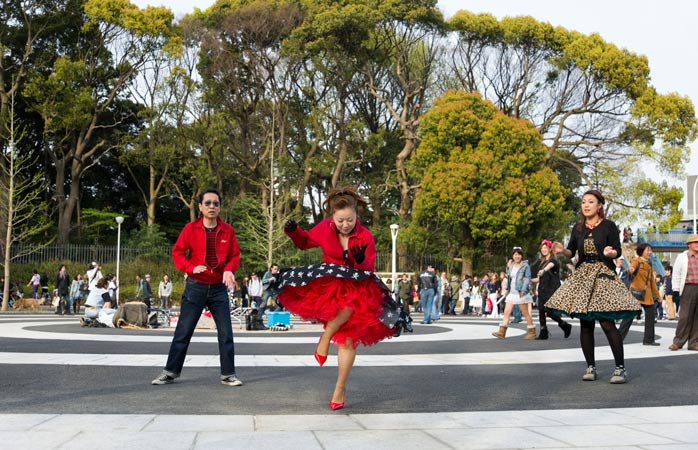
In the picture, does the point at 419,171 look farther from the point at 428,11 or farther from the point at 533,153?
the point at 428,11

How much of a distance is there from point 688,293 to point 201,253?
7710 mm

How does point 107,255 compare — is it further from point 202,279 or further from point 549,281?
point 202,279

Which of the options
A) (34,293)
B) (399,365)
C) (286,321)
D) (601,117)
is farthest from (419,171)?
(399,365)

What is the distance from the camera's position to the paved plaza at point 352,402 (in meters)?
4.44

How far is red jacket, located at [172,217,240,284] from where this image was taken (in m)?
7.16

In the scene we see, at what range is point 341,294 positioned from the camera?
19.0ft

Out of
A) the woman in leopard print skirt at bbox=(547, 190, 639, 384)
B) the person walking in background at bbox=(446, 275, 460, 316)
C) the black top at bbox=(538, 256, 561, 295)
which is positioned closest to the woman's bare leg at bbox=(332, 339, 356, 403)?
the woman in leopard print skirt at bbox=(547, 190, 639, 384)

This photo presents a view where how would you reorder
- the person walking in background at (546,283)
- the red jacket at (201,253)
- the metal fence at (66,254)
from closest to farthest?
1. the red jacket at (201,253)
2. the person walking in background at (546,283)
3. the metal fence at (66,254)

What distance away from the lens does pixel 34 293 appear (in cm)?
3169

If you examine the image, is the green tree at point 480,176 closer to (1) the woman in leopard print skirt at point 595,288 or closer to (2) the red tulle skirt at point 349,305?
(1) the woman in leopard print skirt at point 595,288

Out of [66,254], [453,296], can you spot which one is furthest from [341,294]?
[66,254]

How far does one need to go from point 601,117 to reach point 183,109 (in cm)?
2317

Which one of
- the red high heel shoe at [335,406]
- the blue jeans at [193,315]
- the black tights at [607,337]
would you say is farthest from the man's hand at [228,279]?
the black tights at [607,337]

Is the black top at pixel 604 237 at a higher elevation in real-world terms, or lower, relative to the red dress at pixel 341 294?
higher
